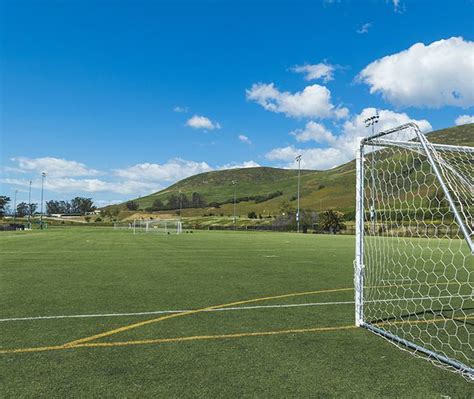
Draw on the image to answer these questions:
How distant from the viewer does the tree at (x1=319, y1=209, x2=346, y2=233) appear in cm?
6612

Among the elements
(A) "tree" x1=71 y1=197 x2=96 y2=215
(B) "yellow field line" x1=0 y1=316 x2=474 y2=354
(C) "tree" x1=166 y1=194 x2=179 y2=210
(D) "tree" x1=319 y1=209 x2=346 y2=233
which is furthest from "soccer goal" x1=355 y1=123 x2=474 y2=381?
(A) "tree" x1=71 y1=197 x2=96 y2=215

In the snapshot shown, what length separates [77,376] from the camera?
408cm

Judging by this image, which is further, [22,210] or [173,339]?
[22,210]

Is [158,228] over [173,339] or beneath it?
over

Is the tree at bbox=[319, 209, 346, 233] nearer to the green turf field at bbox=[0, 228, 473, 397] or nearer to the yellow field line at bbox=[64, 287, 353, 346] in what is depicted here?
the yellow field line at bbox=[64, 287, 353, 346]

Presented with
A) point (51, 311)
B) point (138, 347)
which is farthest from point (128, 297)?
point (138, 347)

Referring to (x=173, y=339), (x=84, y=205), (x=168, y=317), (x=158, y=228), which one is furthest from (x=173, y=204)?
(x=173, y=339)

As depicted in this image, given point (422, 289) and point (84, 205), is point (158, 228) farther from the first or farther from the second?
point (84, 205)

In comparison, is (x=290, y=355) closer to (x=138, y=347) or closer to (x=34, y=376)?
(x=138, y=347)

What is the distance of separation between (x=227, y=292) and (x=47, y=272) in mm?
5994

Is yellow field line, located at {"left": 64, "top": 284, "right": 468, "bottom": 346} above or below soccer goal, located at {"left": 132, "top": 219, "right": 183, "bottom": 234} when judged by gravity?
below

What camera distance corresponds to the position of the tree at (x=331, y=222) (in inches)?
2603

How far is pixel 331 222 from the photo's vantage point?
6781 centimetres

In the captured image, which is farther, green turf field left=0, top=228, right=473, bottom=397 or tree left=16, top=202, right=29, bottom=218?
tree left=16, top=202, right=29, bottom=218
